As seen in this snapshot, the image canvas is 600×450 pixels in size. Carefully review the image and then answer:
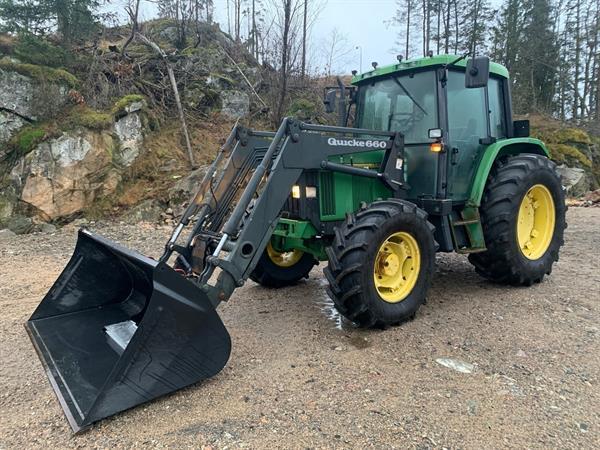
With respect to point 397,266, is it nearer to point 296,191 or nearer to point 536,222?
point 296,191

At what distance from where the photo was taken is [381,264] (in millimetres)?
3883

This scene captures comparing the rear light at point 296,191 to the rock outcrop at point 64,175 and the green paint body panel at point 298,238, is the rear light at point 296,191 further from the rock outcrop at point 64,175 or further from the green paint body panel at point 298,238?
the rock outcrop at point 64,175

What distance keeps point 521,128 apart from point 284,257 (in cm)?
317

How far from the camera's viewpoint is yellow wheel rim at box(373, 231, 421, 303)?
3855 millimetres

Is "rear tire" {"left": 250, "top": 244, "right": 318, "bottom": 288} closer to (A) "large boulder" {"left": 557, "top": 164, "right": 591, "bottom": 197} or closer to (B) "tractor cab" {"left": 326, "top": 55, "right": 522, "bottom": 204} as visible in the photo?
(B) "tractor cab" {"left": 326, "top": 55, "right": 522, "bottom": 204}

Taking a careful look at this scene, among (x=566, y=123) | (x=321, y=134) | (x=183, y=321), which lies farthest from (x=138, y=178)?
(x=566, y=123)

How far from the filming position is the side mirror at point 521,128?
5.21 m

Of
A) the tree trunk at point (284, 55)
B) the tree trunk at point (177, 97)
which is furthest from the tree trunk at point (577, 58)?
the tree trunk at point (177, 97)

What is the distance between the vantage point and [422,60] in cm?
435

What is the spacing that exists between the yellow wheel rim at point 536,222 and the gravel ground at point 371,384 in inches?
20.8

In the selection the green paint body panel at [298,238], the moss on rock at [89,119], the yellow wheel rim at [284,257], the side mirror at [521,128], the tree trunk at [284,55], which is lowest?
the yellow wheel rim at [284,257]

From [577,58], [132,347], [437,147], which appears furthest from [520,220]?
[577,58]

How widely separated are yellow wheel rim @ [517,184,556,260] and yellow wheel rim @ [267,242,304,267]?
98.4 inches

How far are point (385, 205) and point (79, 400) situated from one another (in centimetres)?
262
